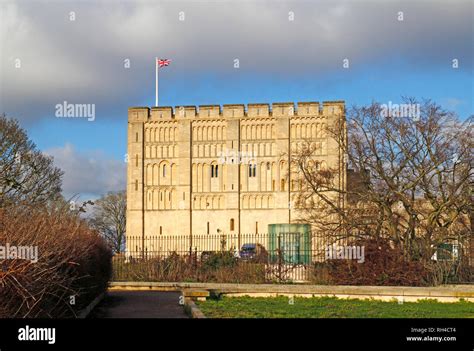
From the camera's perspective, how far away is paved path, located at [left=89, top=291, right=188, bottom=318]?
46.5 feet

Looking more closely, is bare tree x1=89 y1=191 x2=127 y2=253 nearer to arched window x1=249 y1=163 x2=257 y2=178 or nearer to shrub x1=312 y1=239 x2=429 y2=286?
arched window x1=249 y1=163 x2=257 y2=178

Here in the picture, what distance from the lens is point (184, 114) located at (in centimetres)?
6134

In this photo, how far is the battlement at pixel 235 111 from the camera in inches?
2330

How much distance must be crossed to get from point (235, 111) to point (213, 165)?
5358mm

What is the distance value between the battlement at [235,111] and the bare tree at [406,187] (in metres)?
35.2

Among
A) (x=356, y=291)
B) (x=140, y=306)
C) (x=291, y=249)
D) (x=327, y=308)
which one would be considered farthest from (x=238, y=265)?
(x=327, y=308)

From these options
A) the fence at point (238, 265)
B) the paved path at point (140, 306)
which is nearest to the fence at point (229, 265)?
the fence at point (238, 265)

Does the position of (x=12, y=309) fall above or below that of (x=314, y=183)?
below

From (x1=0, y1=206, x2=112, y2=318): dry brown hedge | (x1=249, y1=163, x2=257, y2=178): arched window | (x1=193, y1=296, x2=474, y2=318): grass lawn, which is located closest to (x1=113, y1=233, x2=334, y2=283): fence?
(x1=193, y1=296, x2=474, y2=318): grass lawn

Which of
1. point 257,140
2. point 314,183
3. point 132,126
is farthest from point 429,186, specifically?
point 132,126

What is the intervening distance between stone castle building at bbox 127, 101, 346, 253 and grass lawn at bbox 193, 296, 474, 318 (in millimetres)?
42472

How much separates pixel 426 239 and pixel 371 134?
14.4 feet
